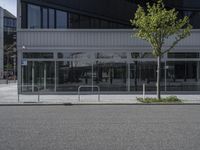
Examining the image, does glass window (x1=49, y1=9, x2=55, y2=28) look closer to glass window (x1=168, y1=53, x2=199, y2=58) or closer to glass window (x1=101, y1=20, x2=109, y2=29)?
glass window (x1=101, y1=20, x2=109, y2=29)

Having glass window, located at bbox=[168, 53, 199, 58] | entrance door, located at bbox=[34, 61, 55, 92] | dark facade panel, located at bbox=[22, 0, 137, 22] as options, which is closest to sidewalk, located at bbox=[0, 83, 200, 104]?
entrance door, located at bbox=[34, 61, 55, 92]

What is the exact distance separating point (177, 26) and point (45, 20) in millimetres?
12249

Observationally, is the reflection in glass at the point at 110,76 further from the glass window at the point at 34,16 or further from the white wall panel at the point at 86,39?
the glass window at the point at 34,16

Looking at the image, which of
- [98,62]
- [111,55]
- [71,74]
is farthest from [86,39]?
[71,74]

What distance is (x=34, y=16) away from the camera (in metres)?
32.2

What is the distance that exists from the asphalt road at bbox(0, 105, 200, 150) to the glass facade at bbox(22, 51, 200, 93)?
14.9 metres

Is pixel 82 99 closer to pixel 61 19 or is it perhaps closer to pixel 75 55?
A: pixel 75 55

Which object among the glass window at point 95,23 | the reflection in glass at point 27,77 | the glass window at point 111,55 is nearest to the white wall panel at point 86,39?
the glass window at point 111,55

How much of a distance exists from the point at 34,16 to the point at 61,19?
211 centimetres

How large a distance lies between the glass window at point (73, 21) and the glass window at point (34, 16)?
243 centimetres

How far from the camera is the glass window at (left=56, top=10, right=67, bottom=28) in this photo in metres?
32.2

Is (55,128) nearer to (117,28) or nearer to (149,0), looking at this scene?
(117,28)

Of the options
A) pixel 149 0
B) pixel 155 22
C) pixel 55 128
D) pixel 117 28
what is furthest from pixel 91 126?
pixel 149 0

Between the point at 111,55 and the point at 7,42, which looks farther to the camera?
the point at 7,42
